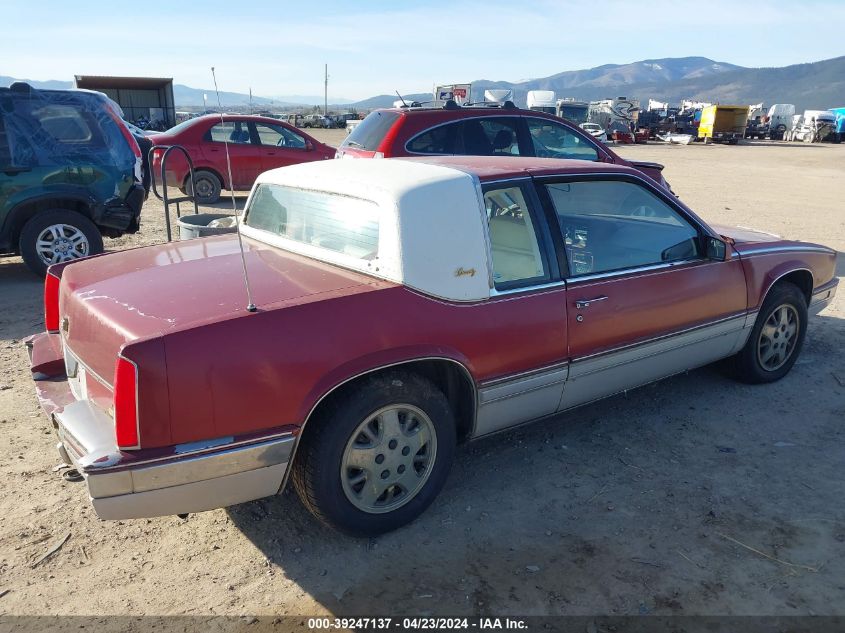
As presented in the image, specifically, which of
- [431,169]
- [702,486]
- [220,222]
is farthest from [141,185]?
[702,486]

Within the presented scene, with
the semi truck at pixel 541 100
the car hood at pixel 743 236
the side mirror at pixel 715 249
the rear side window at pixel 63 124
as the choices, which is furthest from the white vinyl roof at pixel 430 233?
the semi truck at pixel 541 100

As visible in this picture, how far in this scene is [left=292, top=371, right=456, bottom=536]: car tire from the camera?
279 centimetres

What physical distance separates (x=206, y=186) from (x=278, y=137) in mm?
1651

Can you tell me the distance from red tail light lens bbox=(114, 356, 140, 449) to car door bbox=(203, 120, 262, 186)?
10293 millimetres

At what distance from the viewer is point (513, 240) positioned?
3.39 meters

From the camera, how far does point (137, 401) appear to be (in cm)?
238

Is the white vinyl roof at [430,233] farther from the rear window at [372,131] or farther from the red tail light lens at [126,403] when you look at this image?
the rear window at [372,131]

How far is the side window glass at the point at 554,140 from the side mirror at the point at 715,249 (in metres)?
3.98

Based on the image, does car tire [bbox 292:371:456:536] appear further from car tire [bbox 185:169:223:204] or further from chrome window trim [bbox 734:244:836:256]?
car tire [bbox 185:169:223:204]

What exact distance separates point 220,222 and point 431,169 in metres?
3.54

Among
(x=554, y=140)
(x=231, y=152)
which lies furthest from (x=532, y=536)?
(x=231, y=152)

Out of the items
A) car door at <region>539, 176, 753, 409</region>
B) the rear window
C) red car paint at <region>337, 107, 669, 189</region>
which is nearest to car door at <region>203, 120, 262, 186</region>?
the rear window

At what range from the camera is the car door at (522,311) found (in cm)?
323

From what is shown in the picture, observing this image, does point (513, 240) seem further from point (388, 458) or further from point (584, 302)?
point (388, 458)
